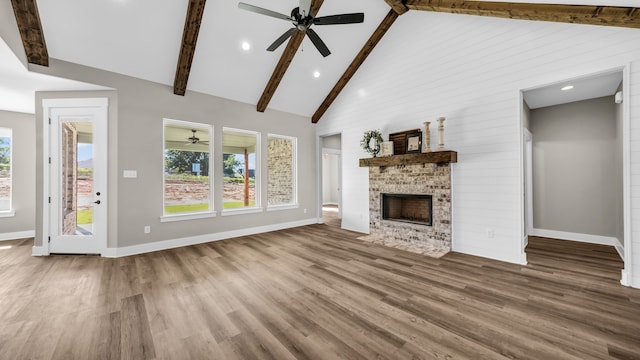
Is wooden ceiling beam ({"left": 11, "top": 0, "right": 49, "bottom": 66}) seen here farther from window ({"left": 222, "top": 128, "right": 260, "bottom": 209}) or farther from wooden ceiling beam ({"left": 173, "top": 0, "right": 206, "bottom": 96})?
window ({"left": 222, "top": 128, "right": 260, "bottom": 209})

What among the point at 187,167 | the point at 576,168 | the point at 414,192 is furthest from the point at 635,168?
the point at 187,167

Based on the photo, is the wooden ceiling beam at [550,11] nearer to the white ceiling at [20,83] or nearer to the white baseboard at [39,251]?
the white ceiling at [20,83]

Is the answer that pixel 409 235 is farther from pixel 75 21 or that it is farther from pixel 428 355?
pixel 75 21

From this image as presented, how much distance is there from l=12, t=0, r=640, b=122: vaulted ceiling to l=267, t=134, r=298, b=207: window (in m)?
1.17

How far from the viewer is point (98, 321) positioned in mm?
2150

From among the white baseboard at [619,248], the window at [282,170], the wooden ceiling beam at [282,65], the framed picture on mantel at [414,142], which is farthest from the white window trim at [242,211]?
the white baseboard at [619,248]

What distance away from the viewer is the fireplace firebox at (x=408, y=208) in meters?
4.57

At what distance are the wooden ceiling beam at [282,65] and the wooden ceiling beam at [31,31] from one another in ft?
10.8

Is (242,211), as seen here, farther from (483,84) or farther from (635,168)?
(635,168)

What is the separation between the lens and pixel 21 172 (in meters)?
5.09

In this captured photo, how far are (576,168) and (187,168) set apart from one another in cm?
773

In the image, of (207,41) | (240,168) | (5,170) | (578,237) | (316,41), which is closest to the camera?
(316,41)

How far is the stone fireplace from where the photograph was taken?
420 cm

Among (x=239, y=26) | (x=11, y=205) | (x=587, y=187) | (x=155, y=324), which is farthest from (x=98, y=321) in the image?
(x=587, y=187)
